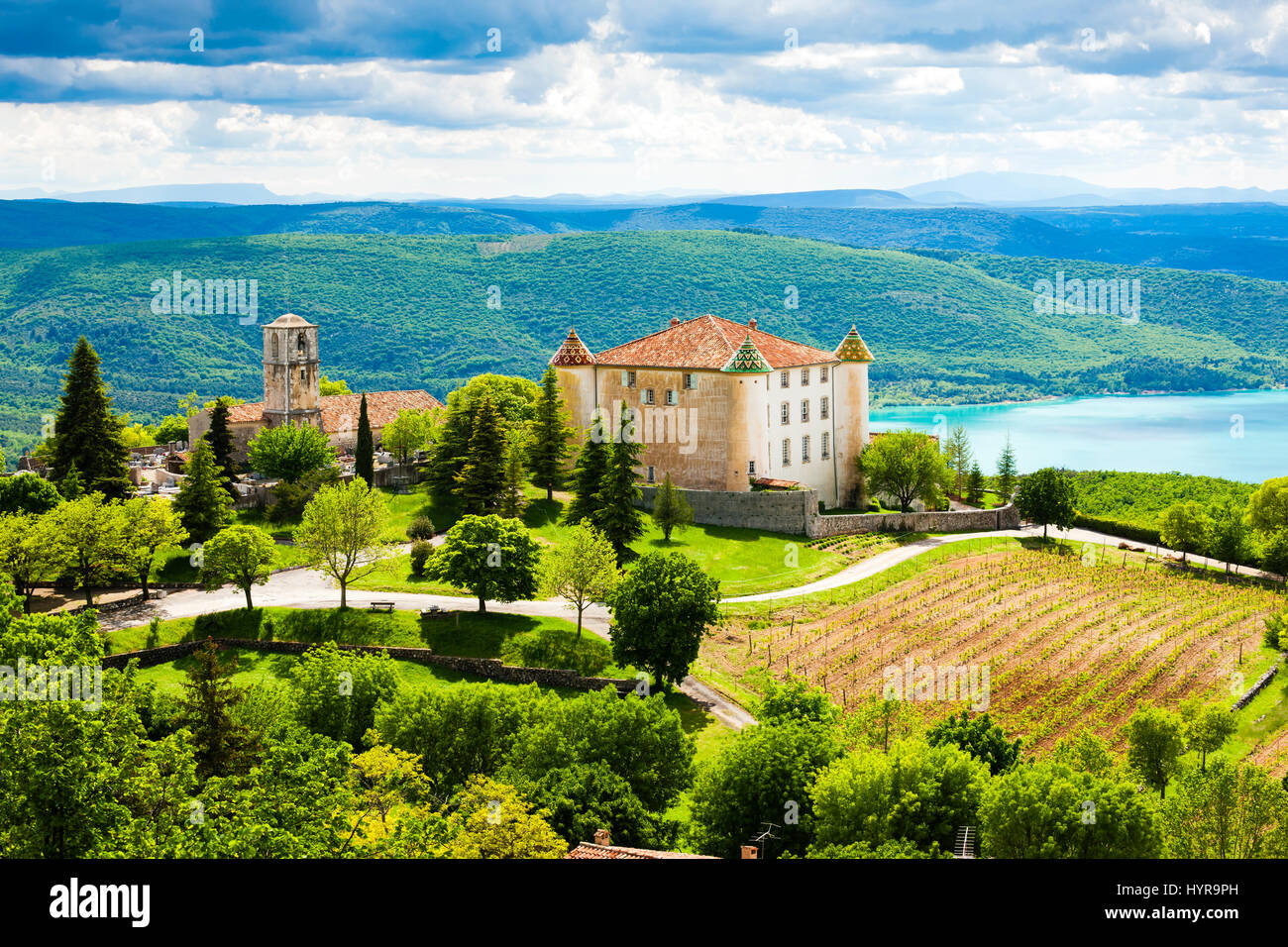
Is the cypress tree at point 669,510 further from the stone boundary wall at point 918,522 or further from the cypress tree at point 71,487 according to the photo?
the cypress tree at point 71,487

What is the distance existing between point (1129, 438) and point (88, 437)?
5427 inches

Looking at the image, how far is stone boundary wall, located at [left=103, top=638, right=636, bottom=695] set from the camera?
43.6m

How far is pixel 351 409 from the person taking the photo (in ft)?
240

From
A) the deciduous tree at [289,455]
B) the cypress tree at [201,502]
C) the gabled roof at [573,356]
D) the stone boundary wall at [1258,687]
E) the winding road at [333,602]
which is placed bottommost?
the stone boundary wall at [1258,687]

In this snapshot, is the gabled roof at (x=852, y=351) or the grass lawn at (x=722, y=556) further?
the gabled roof at (x=852, y=351)

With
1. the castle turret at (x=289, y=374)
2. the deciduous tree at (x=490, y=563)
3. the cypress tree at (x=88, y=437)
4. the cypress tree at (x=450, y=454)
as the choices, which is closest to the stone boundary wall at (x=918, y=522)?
the cypress tree at (x=450, y=454)

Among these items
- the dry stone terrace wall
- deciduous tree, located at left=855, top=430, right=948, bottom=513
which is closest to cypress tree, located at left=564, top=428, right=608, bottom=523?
the dry stone terrace wall

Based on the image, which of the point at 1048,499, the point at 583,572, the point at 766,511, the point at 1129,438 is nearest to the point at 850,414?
the point at 1048,499

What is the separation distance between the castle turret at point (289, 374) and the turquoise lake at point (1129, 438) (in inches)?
2853

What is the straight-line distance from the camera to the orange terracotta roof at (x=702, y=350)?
64.0 m

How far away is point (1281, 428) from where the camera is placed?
580 feet

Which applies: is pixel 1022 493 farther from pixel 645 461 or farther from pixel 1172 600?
pixel 645 461
